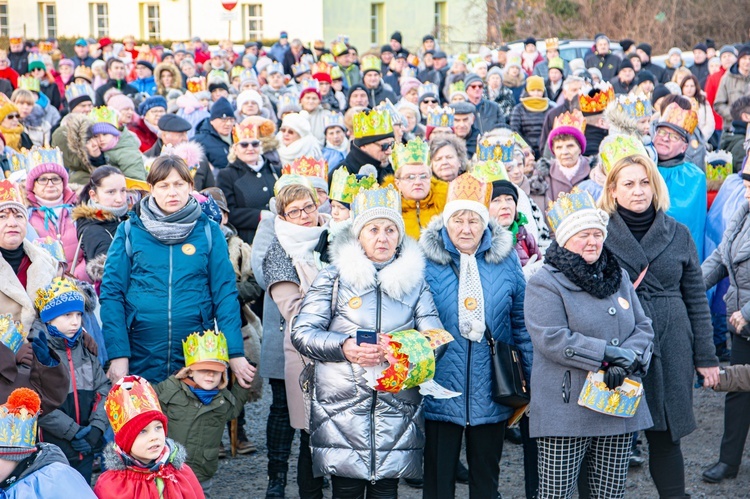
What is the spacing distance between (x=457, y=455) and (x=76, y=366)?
202 cm

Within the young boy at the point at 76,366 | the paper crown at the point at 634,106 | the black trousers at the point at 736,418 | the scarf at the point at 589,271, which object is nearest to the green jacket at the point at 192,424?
the young boy at the point at 76,366

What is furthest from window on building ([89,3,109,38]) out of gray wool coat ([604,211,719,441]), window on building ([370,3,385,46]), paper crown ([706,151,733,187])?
gray wool coat ([604,211,719,441])

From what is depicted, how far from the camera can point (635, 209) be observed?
5.20 metres

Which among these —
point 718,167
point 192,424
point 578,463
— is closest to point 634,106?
point 718,167

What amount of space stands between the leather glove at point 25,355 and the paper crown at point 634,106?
17.2 ft

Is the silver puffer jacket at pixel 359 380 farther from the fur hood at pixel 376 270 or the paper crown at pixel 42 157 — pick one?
the paper crown at pixel 42 157

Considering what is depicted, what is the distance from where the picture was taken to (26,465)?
13.2 feet

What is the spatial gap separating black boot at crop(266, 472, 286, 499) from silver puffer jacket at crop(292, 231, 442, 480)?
111 cm

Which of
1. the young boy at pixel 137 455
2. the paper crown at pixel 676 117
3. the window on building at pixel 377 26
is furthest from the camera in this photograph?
the window on building at pixel 377 26

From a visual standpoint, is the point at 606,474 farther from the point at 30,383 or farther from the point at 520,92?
the point at 520,92

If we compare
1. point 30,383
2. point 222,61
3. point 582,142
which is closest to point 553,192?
point 582,142

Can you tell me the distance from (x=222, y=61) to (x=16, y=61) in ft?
15.0

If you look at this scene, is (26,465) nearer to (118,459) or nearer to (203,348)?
(118,459)

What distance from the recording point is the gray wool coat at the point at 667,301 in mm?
5188
